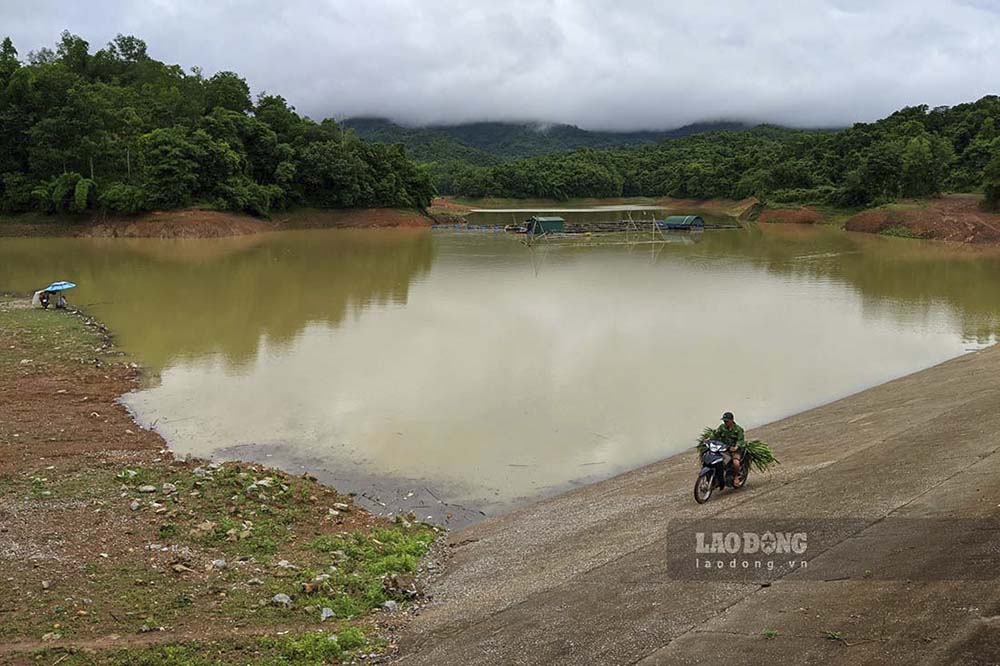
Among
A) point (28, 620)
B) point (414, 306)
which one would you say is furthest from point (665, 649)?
point (414, 306)

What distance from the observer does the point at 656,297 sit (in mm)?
30156

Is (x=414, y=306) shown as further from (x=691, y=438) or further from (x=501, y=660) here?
(x=501, y=660)

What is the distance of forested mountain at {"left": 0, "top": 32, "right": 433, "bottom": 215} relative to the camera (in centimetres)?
5825

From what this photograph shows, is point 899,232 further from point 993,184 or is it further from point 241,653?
point 241,653

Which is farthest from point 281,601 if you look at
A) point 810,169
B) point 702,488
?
point 810,169

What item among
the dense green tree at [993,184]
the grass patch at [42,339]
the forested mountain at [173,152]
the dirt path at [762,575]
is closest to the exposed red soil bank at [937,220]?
the dense green tree at [993,184]

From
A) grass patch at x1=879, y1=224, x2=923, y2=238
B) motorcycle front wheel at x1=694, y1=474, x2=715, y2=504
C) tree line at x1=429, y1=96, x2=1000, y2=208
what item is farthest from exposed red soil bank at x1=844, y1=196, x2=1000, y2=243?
motorcycle front wheel at x1=694, y1=474, x2=715, y2=504

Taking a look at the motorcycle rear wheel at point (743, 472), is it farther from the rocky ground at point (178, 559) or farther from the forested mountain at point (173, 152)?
the forested mountain at point (173, 152)

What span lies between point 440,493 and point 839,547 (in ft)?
20.3

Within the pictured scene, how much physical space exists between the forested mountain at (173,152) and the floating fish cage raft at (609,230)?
17718mm

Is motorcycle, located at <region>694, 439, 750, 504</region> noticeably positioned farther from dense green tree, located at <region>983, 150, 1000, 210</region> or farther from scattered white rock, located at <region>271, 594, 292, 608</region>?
dense green tree, located at <region>983, 150, 1000, 210</region>

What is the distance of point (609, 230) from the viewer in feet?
226

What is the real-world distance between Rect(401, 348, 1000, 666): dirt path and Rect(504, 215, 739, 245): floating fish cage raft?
49.5m

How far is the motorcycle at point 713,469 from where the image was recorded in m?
8.67
